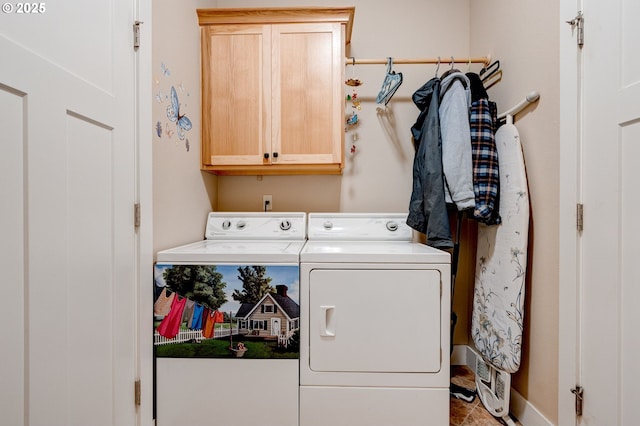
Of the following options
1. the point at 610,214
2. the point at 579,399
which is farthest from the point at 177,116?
the point at 579,399

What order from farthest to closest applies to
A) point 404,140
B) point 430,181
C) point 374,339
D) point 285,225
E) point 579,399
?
point 404,140
point 285,225
point 430,181
point 374,339
point 579,399

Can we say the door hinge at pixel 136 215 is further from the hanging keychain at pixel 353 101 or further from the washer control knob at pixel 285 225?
the hanging keychain at pixel 353 101

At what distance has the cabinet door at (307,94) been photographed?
180cm

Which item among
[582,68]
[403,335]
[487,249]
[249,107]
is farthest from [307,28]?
[403,335]

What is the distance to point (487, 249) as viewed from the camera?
1.62m

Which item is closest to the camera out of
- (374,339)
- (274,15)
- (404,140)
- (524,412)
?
(374,339)

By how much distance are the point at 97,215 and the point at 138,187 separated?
0.23 meters

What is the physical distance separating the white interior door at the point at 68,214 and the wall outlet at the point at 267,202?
104 cm

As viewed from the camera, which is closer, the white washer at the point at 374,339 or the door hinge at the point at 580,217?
the door hinge at the point at 580,217

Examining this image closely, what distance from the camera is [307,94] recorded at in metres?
1.81

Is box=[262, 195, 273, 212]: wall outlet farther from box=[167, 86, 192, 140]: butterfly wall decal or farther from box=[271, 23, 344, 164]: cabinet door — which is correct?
box=[167, 86, 192, 140]: butterfly wall decal

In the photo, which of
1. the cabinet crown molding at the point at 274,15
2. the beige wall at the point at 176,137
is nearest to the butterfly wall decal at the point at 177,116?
the beige wall at the point at 176,137

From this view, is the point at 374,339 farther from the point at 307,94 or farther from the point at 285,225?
the point at 307,94

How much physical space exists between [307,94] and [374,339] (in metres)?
1.44
